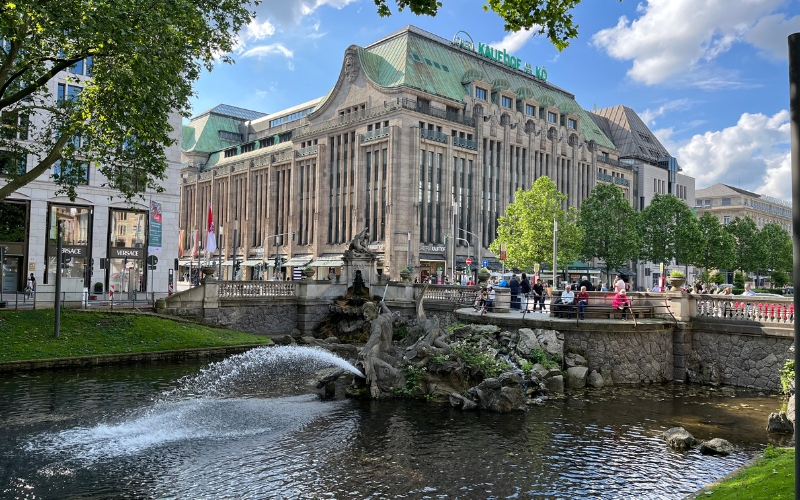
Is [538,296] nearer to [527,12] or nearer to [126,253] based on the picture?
[527,12]

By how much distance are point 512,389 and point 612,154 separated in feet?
287

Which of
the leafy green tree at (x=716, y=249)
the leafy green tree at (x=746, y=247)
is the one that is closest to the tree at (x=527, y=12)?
the leafy green tree at (x=716, y=249)

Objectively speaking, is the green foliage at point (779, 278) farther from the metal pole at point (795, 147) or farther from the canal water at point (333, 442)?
the metal pole at point (795, 147)

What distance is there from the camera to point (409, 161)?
67.9 m

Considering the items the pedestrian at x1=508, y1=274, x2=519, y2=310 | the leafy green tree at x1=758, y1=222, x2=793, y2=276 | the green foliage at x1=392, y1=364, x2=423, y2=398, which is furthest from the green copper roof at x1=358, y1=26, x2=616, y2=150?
the green foliage at x1=392, y1=364, x2=423, y2=398

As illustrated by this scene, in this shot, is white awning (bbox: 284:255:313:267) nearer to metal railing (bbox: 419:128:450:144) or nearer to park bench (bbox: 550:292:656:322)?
metal railing (bbox: 419:128:450:144)

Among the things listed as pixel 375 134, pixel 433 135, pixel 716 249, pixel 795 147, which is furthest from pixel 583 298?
pixel 716 249

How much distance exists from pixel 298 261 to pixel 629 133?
2541 inches

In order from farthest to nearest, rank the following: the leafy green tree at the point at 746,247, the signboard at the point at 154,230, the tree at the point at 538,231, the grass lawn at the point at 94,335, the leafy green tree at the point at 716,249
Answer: the leafy green tree at the point at 746,247 → the leafy green tree at the point at 716,249 → the tree at the point at 538,231 → the signboard at the point at 154,230 → the grass lawn at the point at 94,335

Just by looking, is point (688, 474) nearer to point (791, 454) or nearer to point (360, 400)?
point (791, 454)

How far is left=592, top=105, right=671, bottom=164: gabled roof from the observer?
103875 mm

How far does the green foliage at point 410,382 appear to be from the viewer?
1881 centimetres

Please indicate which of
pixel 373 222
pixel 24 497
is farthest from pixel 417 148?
pixel 24 497

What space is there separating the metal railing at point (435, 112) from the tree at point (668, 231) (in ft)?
77.0
